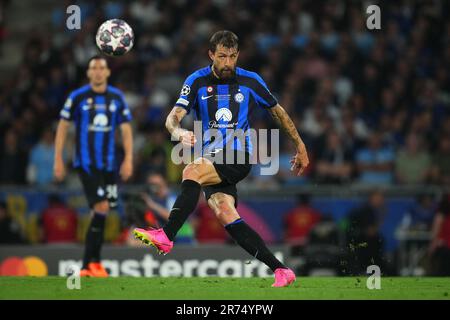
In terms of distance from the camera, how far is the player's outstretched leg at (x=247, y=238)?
8938 millimetres

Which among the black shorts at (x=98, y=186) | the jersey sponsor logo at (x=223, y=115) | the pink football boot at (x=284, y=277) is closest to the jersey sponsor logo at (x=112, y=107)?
the black shorts at (x=98, y=186)

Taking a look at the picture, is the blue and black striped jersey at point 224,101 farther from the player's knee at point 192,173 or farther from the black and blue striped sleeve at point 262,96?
the player's knee at point 192,173

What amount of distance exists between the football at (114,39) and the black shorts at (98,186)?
1.45 metres

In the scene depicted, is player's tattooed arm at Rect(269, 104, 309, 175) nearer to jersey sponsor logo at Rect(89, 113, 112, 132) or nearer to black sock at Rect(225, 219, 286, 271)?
black sock at Rect(225, 219, 286, 271)

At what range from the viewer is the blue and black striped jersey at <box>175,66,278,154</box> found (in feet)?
29.8

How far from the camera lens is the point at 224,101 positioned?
29.8ft

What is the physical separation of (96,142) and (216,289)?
11.0 feet

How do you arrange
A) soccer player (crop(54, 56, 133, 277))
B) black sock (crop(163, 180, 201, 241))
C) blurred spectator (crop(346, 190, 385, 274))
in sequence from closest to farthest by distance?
1. black sock (crop(163, 180, 201, 241))
2. soccer player (crop(54, 56, 133, 277))
3. blurred spectator (crop(346, 190, 385, 274))

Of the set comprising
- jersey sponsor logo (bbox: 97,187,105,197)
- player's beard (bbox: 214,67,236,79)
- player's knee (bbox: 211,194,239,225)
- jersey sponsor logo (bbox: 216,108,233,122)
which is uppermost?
player's beard (bbox: 214,67,236,79)

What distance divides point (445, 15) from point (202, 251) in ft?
27.4

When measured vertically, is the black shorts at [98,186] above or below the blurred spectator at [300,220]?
above

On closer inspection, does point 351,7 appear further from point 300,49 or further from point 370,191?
point 370,191

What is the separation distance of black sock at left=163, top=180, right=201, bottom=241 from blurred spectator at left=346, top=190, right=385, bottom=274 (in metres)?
4.05

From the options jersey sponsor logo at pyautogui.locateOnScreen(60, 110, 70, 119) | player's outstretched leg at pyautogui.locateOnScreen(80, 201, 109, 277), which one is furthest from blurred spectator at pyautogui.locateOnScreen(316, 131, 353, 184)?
jersey sponsor logo at pyautogui.locateOnScreen(60, 110, 70, 119)
